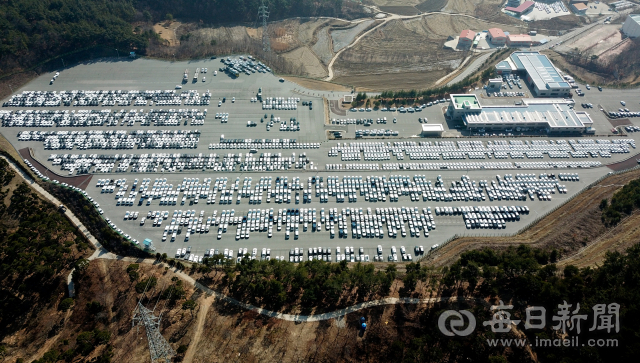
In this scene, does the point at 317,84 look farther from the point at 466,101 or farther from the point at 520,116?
the point at 520,116

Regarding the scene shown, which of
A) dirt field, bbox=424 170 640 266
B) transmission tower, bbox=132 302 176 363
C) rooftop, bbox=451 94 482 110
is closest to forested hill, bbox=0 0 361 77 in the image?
rooftop, bbox=451 94 482 110

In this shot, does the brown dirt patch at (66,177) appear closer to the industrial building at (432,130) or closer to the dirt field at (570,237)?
the dirt field at (570,237)

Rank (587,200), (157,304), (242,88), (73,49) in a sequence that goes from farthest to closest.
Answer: (73,49)
(242,88)
(587,200)
(157,304)

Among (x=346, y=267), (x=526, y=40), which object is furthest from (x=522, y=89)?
(x=346, y=267)

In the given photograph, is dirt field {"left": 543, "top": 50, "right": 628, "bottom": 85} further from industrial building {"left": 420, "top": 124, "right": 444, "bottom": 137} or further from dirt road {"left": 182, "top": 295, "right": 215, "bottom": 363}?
dirt road {"left": 182, "top": 295, "right": 215, "bottom": 363}

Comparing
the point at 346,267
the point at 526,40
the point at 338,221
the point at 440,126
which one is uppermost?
the point at 526,40

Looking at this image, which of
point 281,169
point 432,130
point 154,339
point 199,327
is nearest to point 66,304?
point 154,339

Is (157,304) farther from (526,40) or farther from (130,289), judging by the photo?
(526,40)
